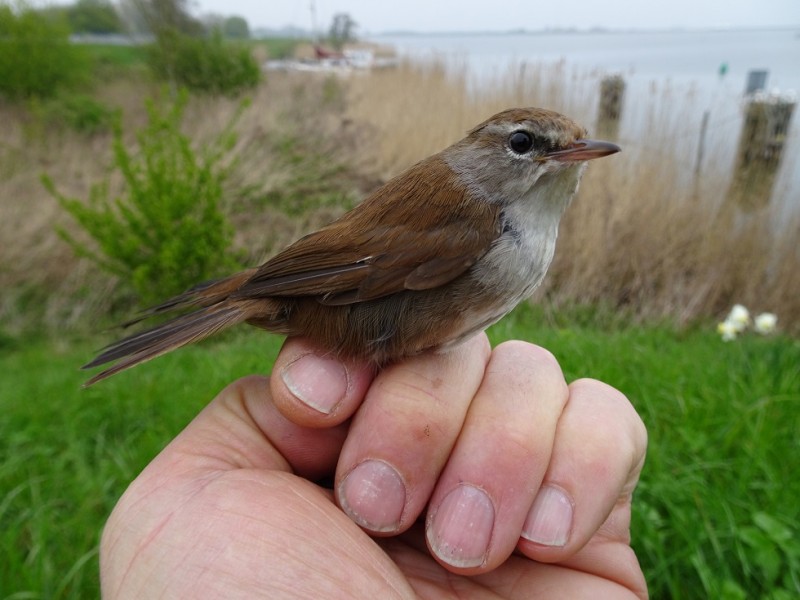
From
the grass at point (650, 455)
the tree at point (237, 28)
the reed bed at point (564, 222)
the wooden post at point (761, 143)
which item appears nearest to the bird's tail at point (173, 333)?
the grass at point (650, 455)

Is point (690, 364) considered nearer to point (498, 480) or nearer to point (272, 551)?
point (498, 480)

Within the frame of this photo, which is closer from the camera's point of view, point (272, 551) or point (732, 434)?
point (272, 551)

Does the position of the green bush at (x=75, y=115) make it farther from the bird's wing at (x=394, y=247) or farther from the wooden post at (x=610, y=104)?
the bird's wing at (x=394, y=247)

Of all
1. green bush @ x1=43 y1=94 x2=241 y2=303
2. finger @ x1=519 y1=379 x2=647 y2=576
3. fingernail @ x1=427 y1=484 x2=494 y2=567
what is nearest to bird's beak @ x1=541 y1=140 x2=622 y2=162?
finger @ x1=519 y1=379 x2=647 y2=576

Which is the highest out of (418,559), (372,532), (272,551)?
(272,551)

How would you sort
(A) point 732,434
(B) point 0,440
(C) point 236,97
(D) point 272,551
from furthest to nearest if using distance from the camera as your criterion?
(C) point 236,97 < (B) point 0,440 < (A) point 732,434 < (D) point 272,551

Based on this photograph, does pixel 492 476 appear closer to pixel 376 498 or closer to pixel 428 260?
pixel 376 498

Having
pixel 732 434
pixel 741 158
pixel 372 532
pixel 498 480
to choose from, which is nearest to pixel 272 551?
pixel 372 532
